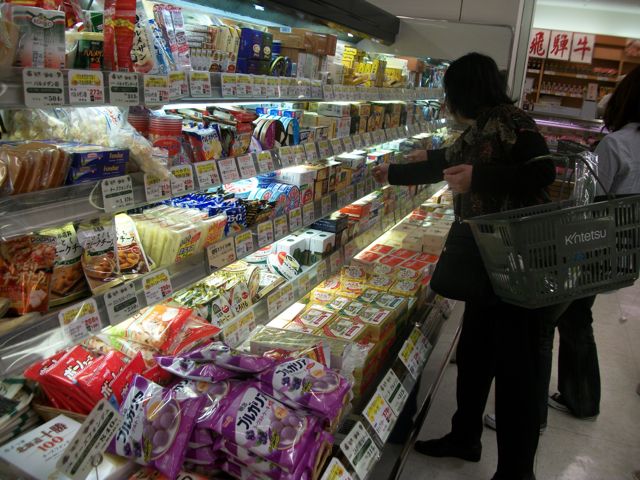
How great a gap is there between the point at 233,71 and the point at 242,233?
1.91 ft

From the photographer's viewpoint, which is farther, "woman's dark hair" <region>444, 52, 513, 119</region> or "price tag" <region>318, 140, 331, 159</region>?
"price tag" <region>318, 140, 331, 159</region>

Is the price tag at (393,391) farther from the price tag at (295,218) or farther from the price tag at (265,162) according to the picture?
the price tag at (265,162)

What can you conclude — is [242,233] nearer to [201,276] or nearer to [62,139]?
[201,276]

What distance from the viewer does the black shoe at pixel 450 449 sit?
8.53 feet

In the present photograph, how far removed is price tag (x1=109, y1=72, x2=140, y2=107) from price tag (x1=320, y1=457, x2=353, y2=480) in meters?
1.10

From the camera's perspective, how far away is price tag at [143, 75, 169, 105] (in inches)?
53.9

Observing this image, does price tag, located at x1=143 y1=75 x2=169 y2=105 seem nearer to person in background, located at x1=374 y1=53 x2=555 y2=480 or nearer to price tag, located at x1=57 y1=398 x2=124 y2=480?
price tag, located at x1=57 y1=398 x2=124 y2=480

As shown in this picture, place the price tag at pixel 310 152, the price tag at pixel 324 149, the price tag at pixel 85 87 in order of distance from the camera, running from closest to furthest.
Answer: the price tag at pixel 85 87 < the price tag at pixel 310 152 < the price tag at pixel 324 149

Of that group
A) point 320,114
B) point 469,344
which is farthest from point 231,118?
point 469,344

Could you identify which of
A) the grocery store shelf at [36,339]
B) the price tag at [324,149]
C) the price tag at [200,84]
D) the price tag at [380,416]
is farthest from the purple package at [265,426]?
the price tag at [324,149]

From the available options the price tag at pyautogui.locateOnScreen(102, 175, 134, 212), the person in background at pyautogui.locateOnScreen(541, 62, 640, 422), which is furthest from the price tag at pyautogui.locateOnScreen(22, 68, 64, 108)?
the person in background at pyautogui.locateOnScreen(541, 62, 640, 422)

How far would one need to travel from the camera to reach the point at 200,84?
1601 mm

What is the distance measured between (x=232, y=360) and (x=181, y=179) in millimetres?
573

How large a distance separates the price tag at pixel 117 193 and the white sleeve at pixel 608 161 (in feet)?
7.97
